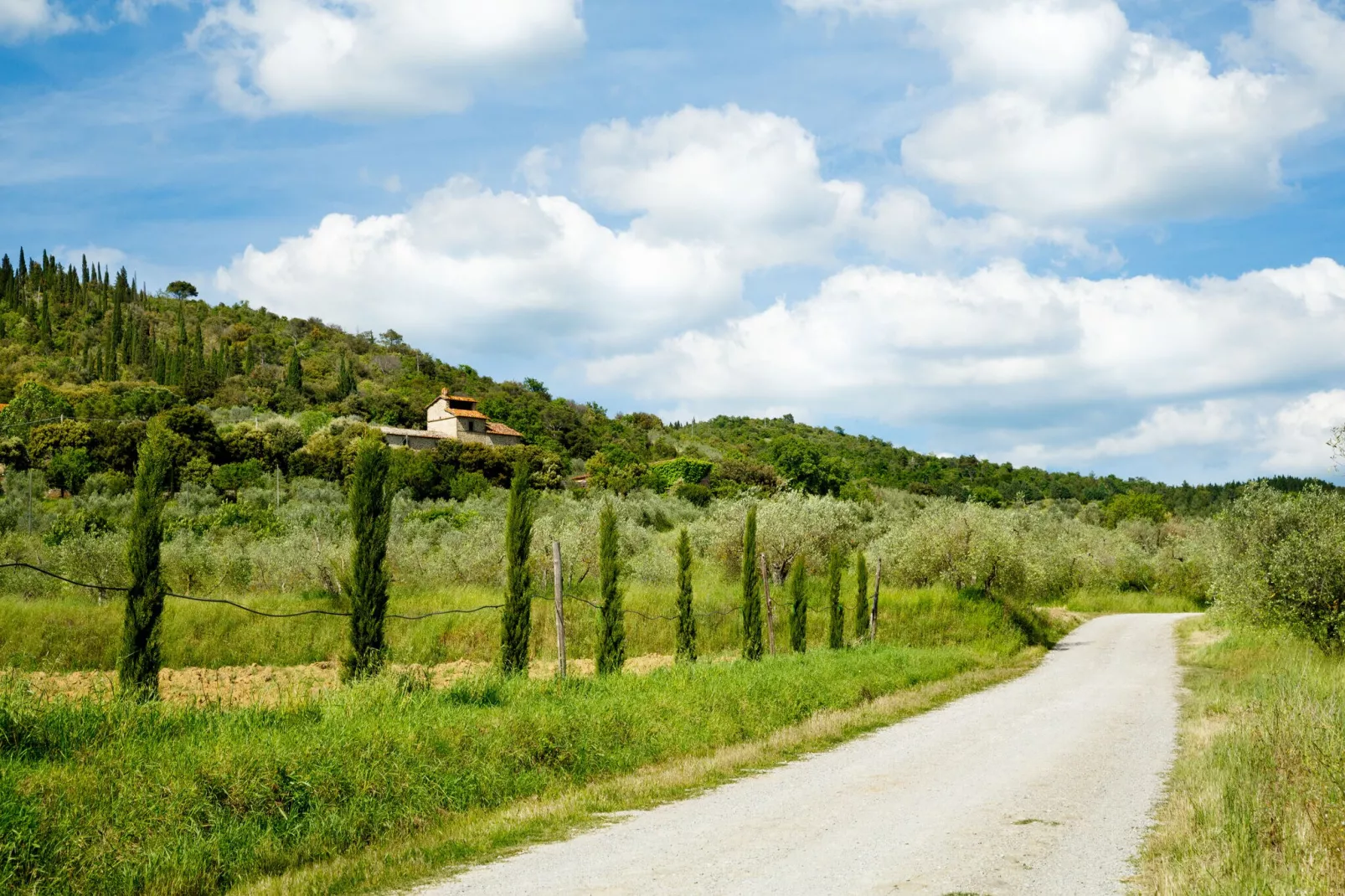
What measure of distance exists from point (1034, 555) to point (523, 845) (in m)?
40.9

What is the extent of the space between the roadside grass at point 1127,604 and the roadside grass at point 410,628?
98.9 feet

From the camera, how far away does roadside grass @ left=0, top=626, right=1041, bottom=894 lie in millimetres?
6797

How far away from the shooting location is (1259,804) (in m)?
8.35

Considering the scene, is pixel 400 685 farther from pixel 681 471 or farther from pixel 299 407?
pixel 299 407

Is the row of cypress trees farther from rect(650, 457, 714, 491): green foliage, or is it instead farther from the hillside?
rect(650, 457, 714, 491): green foliage

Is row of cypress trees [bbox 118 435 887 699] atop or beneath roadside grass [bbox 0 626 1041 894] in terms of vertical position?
atop

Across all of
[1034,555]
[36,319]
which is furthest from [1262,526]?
[36,319]

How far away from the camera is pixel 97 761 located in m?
7.67

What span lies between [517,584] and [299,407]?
8825 cm

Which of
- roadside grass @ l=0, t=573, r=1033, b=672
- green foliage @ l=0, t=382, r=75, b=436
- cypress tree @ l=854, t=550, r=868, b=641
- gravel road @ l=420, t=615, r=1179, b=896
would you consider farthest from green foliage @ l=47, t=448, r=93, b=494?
gravel road @ l=420, t=615, r=1179, b=896

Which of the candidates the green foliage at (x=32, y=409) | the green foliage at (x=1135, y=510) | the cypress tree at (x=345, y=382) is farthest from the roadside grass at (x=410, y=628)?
the cypress tree at (x=345, y=382)

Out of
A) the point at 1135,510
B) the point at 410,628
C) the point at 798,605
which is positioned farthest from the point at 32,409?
the point at 1135,510

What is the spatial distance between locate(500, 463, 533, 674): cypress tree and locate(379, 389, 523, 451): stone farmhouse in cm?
7330

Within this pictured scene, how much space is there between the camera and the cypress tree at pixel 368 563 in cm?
1421
